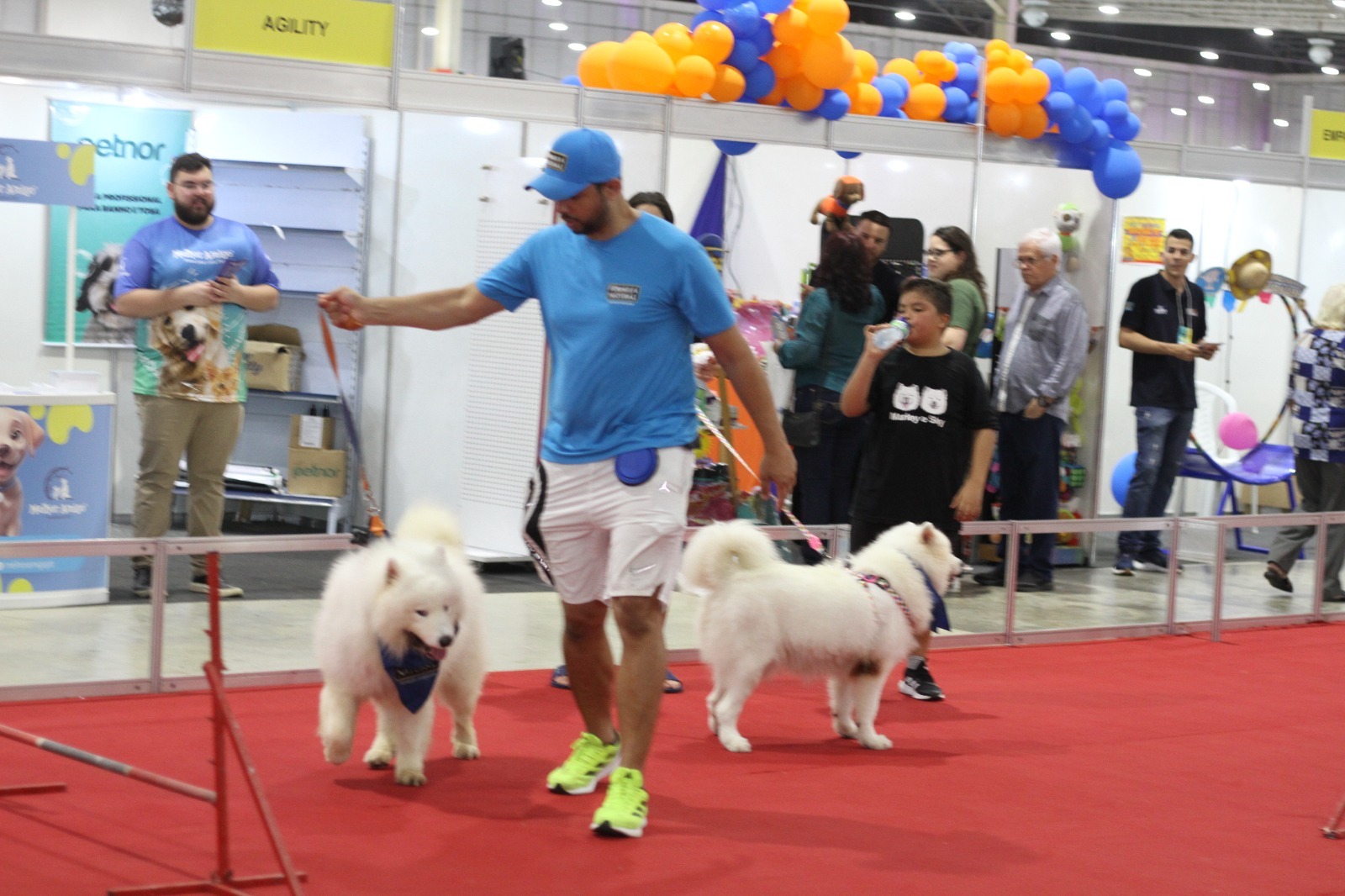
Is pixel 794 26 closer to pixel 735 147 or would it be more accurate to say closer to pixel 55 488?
pixel 735 147

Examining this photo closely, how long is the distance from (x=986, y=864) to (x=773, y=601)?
1.16 m

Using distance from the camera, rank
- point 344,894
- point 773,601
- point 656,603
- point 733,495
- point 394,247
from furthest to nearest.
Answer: point 394,247 < point 733,495 < point 773,601 < point 656,603 < point 344,894

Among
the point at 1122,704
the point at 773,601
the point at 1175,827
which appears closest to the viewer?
the point at 1175,827

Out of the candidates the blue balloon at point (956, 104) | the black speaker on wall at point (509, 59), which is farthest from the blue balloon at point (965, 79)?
the black speaker on wall at point (509, 59)

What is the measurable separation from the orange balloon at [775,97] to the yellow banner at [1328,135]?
4288mm

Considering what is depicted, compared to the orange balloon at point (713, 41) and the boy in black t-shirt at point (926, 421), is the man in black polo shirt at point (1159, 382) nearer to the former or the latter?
the orange balloon at point (713, 41)

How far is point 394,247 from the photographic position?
27.1ft

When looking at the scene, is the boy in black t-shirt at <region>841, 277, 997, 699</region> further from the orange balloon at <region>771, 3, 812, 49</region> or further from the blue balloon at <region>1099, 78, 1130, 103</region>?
the blue balloon at <region>1099, 78, 1130, 103</region>

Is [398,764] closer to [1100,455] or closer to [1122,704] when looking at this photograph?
[1122,704]

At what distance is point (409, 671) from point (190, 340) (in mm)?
3092

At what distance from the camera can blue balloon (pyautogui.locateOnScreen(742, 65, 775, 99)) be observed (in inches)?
301

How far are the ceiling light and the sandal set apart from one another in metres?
10.7

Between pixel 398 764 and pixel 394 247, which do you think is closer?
pixel 398 764

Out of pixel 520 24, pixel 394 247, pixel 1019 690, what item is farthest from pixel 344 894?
pixel 520 24
